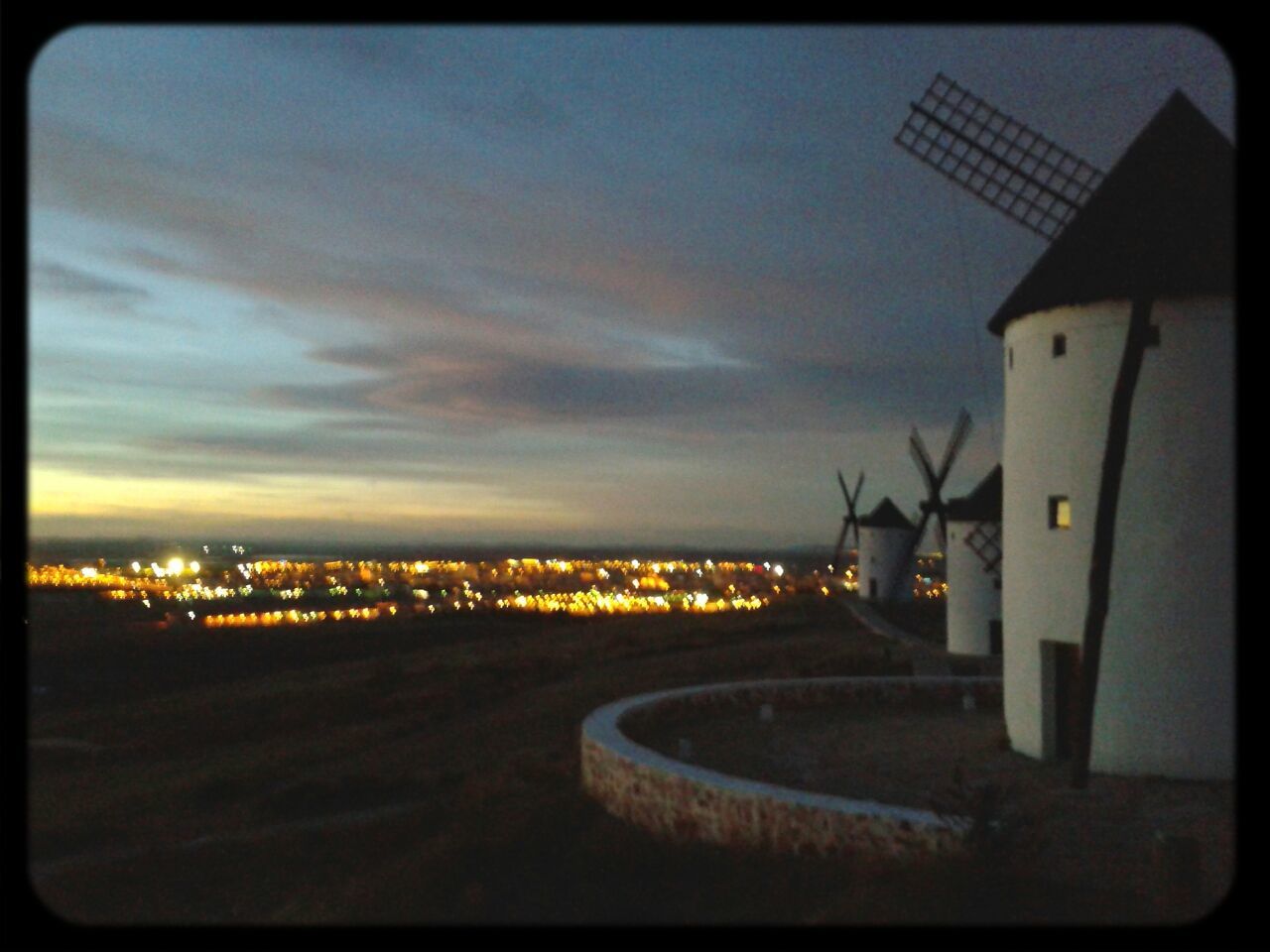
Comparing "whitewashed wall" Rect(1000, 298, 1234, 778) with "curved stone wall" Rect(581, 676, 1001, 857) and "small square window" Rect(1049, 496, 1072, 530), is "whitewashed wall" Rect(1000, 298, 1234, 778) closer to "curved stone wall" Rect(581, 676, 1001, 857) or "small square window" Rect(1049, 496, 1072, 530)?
"small square window" Rect(1049, 496, 1072, 530)

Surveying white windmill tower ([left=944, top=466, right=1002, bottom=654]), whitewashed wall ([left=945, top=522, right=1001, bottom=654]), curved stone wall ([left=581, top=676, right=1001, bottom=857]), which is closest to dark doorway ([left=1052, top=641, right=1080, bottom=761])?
curved stone wall ([left=581, top=676, right=1001, bottom=857])

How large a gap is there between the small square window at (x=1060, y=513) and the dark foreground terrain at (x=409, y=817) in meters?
5.86

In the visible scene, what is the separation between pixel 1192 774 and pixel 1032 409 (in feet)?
15.3

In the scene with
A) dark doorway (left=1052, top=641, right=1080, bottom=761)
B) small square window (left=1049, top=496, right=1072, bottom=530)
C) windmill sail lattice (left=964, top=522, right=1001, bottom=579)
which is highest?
small square window (left=1049, top=496, right=1072, bottom=530)

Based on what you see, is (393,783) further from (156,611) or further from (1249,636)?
(156,611)

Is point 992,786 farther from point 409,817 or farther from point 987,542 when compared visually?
point 987,542

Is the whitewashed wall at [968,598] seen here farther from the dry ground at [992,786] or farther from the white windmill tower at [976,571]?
the dry ground at [992,786]

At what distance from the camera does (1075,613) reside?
12.9m

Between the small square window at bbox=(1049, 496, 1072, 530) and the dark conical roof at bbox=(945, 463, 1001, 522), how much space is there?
16326mm

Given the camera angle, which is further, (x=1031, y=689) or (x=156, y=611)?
(x=156, y=611)

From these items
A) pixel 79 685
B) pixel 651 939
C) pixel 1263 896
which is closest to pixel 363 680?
pixel 79 685

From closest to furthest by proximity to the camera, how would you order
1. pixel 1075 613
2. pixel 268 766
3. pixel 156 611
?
pixel 1075 613 < pixel 268 766 < pixel 156 611

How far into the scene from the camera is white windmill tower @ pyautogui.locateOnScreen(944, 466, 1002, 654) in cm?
2931

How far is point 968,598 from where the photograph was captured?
30.3 metres
